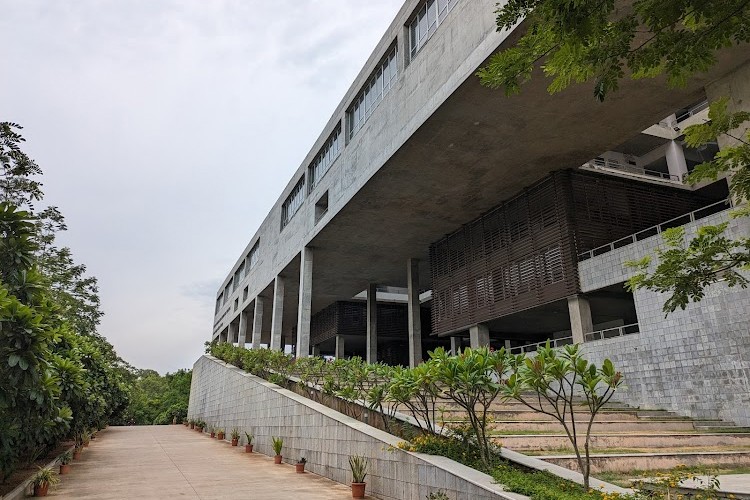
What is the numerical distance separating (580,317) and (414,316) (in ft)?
29.3

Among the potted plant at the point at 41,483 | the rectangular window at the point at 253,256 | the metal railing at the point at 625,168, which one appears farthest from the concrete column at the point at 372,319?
the potted plant at the point at 41,483

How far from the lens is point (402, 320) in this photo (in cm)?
2986

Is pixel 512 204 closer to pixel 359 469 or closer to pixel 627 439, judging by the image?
pixel 627 439

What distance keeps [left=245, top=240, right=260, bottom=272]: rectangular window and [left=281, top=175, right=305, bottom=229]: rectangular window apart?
5455 mm

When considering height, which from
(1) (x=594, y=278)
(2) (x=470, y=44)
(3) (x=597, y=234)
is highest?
(2) (x=470, y=44)

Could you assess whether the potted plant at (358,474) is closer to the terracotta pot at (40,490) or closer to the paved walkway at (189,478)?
the paved walkway at (189,478)

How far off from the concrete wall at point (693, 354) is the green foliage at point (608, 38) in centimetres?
788

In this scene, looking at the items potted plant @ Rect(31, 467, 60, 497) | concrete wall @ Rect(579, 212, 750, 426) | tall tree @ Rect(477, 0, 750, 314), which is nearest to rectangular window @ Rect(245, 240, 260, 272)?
concrete wall @ Rect(579, 212, 750, 426)

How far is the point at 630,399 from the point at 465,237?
8.56 m

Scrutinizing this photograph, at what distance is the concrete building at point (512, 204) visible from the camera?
10.4 meters

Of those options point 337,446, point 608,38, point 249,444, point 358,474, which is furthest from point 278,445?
point 608,38

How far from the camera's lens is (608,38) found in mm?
2885

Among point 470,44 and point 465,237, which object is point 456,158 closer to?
point 470,44

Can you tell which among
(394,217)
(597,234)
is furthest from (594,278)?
(394,217)
